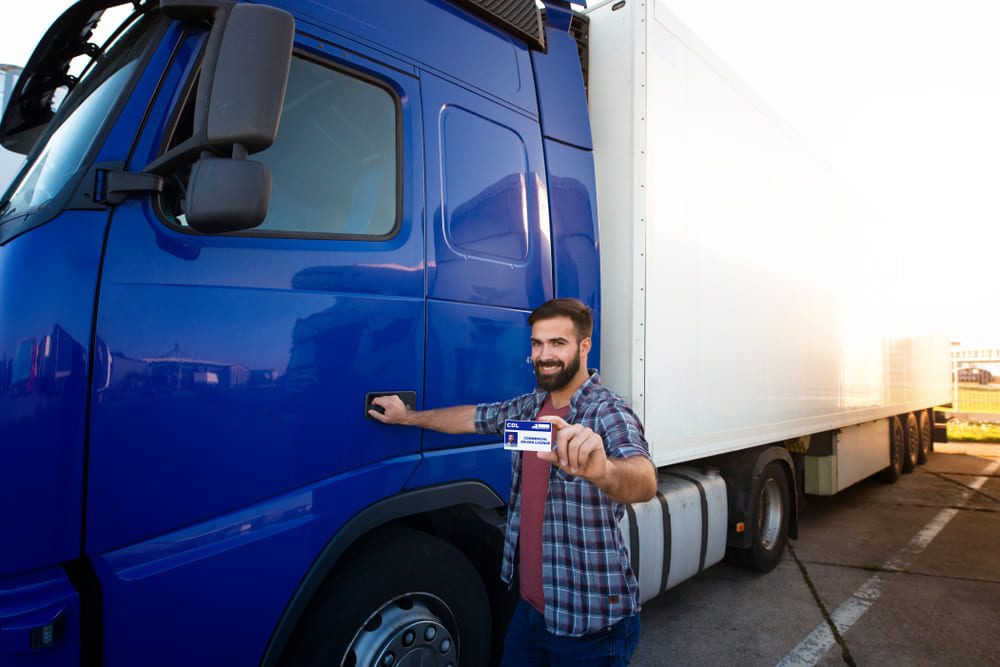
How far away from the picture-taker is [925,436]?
11.0 meters

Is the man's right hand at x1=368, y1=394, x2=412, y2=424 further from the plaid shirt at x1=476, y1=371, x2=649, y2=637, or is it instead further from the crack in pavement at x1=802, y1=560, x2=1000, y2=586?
the crack in pavement at x1=802, y1=560, x2=1000, y2=586

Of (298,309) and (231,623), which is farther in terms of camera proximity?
(298,309)

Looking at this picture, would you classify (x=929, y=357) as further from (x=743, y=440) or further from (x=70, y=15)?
(x=70, y=15)

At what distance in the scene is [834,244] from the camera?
19.2 feet

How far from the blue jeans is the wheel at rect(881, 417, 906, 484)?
836 centimetres

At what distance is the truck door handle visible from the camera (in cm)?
206

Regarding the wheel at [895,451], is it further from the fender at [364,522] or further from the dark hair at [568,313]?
the dark hair at [568,313]

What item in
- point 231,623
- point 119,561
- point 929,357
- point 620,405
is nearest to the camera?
point 119,561

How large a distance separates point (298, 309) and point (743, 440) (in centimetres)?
329

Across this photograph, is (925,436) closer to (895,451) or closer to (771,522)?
(895,451)

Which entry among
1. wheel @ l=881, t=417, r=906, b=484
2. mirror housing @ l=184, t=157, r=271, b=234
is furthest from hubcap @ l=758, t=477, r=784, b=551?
wheel @ l=881, t=417, r=906, b=484

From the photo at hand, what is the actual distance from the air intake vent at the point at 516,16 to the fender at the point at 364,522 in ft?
6.33

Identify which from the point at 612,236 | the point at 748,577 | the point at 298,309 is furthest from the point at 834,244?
the point at 298,309

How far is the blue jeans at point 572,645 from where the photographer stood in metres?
1.86
